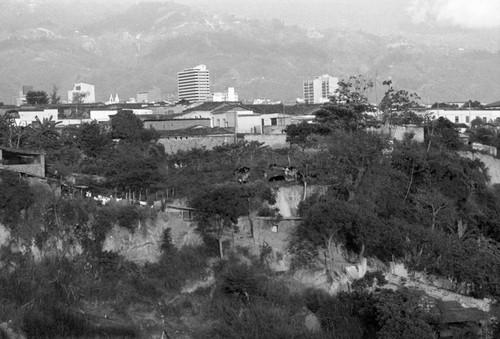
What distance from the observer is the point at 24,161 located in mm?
27406

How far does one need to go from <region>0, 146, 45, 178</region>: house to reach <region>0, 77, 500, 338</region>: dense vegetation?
0.80 metres

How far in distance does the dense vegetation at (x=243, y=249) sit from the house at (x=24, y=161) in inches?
31.4

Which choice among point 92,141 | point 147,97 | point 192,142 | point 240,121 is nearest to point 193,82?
point 147,97

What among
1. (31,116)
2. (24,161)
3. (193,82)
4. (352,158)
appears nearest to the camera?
(24,161)

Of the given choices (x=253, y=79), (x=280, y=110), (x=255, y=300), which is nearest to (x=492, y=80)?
(x=253, y=79)

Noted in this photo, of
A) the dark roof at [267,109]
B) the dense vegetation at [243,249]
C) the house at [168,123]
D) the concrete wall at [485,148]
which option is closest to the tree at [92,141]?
the dense vegetation at [243,249]

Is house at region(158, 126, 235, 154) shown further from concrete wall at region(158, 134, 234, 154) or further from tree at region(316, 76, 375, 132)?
tree at region(316, 76, 375, 132)

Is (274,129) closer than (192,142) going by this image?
No

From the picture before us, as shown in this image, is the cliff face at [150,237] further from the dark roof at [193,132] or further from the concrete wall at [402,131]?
the concrete wall at [402,131]

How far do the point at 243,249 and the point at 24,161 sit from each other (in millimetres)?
7741

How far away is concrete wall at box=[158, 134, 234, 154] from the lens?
113 ft

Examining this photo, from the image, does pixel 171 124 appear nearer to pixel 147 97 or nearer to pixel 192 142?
pixel 192 142

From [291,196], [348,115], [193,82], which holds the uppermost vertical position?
[193,82]

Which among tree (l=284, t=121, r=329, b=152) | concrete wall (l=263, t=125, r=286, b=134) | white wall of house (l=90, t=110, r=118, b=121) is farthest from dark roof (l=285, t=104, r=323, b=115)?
white wall of house (l=90, t=110, r=118, b=121)
